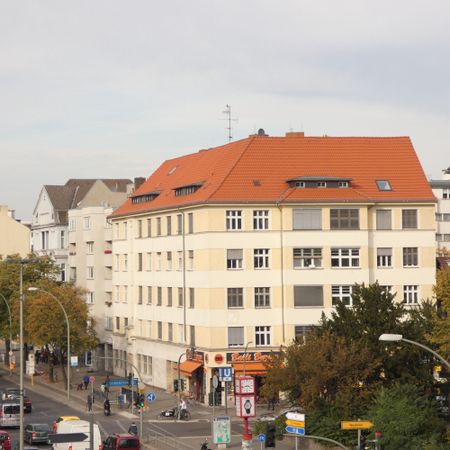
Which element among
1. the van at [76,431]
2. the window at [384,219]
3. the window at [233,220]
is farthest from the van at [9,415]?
the window at [384,219]

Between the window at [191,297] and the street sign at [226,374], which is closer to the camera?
the street sign at [226,374]

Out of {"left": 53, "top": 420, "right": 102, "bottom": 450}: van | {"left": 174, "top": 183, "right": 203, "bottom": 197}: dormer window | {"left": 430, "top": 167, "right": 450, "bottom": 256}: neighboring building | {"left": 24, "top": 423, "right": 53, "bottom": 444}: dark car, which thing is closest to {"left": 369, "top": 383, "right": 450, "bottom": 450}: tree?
{"left": 53, "top": 420, "right": 102, "bottom": 450}: van

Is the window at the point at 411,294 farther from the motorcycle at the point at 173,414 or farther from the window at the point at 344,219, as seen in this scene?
the motorcycle at the point at 173,414

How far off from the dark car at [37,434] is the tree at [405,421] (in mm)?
19851

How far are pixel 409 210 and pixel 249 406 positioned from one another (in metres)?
37.4

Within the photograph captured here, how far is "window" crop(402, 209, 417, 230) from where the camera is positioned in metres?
92.4

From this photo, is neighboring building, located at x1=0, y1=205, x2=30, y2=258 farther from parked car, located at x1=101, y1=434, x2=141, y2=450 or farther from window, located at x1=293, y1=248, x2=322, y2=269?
parked car, located at x1=101, y1=434, x2=141, y2=450

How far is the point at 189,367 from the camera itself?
91.5m

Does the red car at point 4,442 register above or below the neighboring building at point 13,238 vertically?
below

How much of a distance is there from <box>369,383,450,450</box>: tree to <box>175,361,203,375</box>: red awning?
89.0 ft

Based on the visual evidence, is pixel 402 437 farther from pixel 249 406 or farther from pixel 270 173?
pixel 270 173

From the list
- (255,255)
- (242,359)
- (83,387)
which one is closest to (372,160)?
(255,255)

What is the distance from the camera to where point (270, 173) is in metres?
92.5

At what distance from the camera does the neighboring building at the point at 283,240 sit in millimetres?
89625
